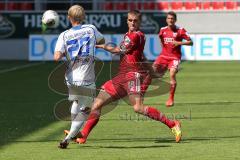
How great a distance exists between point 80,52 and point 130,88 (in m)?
1.19

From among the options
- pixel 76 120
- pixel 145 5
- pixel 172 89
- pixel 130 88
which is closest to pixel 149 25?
pixel 145 5

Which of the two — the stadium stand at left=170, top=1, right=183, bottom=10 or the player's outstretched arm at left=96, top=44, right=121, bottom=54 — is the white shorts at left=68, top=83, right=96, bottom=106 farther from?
the stadium stand at left=170, top=1, right=183, bottom=10

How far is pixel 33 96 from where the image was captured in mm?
21406

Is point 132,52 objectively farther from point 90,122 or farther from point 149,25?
point 149,25

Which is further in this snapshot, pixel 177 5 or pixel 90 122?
pixel 177 5

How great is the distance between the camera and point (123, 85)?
1217 centimetres

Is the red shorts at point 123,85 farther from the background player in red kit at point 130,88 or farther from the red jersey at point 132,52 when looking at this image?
the red jersey at point 132,52

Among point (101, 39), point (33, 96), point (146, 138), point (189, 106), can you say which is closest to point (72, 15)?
point (101, 39)

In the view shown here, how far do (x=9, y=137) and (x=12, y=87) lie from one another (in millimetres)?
11781

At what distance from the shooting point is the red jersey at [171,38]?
749 inches

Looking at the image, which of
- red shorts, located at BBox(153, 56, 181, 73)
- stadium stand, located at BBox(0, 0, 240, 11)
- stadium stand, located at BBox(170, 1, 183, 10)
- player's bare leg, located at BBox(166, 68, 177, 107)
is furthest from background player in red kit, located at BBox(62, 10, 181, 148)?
stadium stand, located at BBox(170, 1, 183, 10)

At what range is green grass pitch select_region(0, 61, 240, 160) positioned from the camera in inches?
427

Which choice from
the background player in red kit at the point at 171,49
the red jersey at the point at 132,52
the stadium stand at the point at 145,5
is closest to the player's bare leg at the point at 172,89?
the background player in red kit at the point at 171,49

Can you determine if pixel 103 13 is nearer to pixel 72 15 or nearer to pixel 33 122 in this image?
pixel 33 122
